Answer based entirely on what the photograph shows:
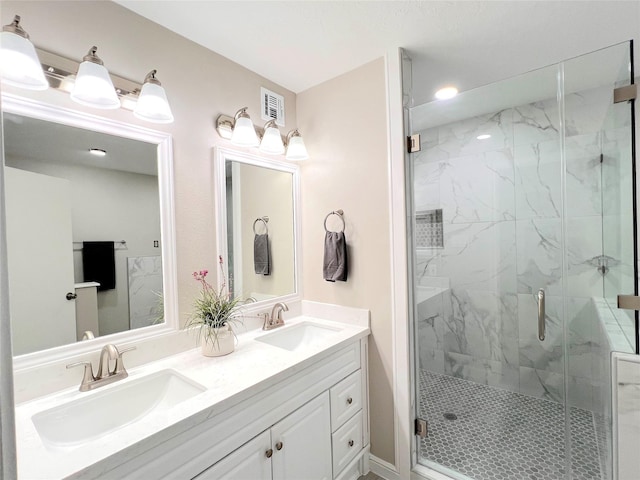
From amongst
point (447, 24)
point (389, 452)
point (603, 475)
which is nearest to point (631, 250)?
point (603, 475)

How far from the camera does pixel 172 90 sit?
58.0 inches

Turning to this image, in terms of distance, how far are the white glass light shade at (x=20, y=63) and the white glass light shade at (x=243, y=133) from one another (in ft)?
2.58

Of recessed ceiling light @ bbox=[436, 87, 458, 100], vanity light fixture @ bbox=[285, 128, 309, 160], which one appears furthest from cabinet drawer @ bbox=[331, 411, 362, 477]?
recessed ceiling light @ bbox=[436, 87, 458, 100]

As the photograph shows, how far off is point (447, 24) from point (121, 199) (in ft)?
5.72

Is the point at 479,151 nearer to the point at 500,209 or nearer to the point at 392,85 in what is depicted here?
the point at 500,209

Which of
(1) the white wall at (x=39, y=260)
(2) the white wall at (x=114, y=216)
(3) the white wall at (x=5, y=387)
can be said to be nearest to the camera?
(3) the white wall at (x=5, y=387)

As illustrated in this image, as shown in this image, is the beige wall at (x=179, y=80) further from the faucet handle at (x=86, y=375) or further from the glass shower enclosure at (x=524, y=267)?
the glass shower enclosure at (x=524, y=267)

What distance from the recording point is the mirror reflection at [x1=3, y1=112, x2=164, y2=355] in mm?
1070

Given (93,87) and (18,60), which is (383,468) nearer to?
(93,87)

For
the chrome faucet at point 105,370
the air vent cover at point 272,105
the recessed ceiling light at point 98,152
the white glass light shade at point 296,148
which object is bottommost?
the chrome faucet at point 105,370

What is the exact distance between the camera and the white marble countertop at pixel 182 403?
785 millimetres

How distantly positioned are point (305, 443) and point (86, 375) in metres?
0.95

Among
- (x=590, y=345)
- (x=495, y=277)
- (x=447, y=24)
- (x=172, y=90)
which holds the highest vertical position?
(x=447, y=24)

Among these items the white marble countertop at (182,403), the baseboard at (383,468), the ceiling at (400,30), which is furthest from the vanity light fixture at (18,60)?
the baseboard at (383,468)
